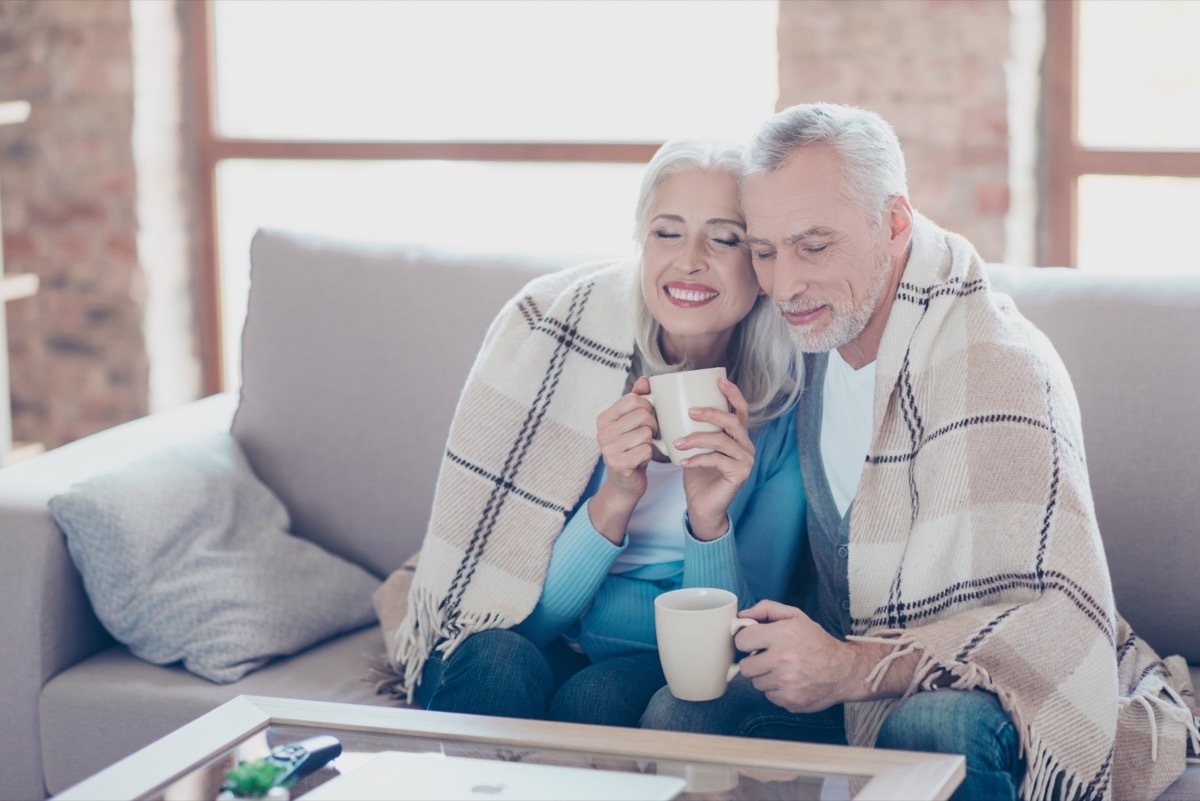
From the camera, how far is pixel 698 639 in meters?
1.52

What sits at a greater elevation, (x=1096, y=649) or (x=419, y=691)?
(x=1096, y=649)

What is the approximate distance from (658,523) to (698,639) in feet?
1.47

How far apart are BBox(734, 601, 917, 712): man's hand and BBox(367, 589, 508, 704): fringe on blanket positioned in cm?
45

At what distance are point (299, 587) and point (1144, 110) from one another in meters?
1.87

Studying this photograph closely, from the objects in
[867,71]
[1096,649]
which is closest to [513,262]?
[867,71]

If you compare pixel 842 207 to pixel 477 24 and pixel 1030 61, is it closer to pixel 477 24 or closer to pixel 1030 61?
pixel 1030 61

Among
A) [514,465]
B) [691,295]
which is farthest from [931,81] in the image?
[514,465]

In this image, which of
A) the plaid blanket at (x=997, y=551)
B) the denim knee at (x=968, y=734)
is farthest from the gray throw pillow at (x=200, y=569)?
the denim knee at (x=968, y=734)

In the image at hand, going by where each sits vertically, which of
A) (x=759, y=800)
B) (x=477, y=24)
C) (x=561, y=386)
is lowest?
(x=759, y=800)

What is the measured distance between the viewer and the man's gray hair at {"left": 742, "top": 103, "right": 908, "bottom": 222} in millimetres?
1769

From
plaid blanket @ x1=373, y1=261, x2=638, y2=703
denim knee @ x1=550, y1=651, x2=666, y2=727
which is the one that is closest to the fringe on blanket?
plaid blanket @ x1=373, y1=261, x2=638, y2=703

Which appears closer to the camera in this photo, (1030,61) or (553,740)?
(553,740)

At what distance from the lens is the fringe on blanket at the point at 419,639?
1.91 m

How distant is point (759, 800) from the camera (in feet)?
4.34
